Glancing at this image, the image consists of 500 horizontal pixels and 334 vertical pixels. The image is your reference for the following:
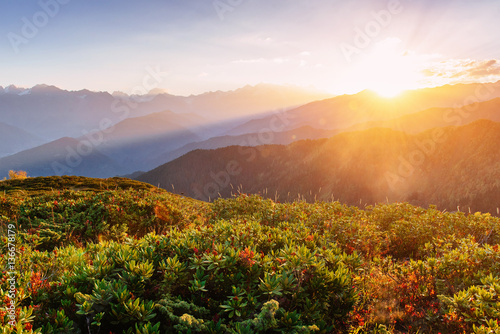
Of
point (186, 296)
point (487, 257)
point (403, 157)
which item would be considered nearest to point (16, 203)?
point (186, 296)

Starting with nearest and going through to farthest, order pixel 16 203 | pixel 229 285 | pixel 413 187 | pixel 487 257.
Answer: pixel 229 285, pixel 487 257, pixel 16 203, pixel 413 187

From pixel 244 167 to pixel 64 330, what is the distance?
106636mm

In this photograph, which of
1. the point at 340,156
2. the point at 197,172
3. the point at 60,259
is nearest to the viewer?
the point at 60,259

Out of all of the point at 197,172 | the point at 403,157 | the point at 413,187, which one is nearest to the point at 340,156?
the point at 403,157

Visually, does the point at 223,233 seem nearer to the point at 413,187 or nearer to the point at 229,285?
the point at 229,285

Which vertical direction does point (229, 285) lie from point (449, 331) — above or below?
above

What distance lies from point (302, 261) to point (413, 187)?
67025 millimetres

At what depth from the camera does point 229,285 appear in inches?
149

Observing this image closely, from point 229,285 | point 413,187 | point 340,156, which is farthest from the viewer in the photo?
point 340,156

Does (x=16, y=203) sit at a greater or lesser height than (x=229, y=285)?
greater

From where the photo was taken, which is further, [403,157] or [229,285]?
[403,157]

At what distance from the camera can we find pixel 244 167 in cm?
10956

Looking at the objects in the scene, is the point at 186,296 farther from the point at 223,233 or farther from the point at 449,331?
the point at 449,331

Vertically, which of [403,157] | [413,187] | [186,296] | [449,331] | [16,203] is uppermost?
[16,203]
